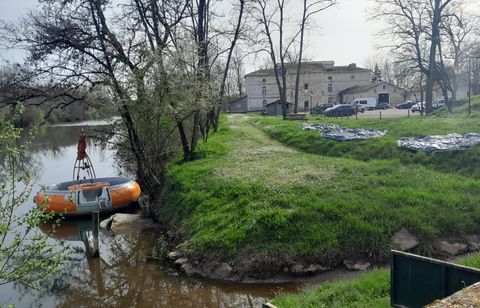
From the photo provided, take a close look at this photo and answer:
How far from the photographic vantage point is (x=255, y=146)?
70.8ft

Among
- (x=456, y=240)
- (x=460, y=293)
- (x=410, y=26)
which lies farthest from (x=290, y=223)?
(x=410, y=26)

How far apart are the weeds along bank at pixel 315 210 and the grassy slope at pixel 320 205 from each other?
24mm

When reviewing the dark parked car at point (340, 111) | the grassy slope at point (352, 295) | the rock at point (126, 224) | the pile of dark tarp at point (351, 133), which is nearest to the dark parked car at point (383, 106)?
the dark parked car at point (340, 111)

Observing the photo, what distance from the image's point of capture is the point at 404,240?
30.1 ft

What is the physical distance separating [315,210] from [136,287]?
186 inches

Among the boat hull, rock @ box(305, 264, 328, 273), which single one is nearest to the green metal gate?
rock @ box(305, 264, 328, 273)

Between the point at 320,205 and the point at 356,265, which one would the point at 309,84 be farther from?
the point at 356,265

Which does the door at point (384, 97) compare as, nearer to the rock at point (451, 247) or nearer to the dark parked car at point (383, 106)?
the dark parked car at point (383, 106)

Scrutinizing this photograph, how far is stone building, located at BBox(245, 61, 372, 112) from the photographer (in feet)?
242

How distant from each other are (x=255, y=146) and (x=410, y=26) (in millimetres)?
18547

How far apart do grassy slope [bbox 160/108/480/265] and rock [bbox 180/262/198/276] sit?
0.53 metres

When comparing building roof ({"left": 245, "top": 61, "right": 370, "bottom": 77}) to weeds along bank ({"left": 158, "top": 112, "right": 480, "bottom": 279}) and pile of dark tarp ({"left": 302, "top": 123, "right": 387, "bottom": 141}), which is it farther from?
weeds along bank ({"left": 158, "top": 112, "right": 480, "bottom": 279})

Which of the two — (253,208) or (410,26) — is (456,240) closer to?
(253,208)

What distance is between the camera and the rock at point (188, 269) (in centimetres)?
968
